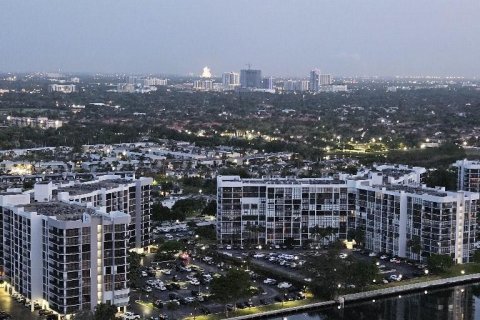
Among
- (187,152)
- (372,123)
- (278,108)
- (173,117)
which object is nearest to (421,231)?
(187,152)

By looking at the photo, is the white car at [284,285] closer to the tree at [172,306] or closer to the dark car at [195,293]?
the dark car at [195,293]

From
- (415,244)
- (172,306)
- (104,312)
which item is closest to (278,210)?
(415,244)

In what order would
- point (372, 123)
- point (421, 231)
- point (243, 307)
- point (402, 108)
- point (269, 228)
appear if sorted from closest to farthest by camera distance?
1. point (243, 307)
2. point (421, 231)
3. point (269, 228)
4. point (372, 123)
5. point (402, 108)

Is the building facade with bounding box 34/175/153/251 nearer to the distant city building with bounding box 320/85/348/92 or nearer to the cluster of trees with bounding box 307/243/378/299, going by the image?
the cluster of trees with bounding box 307/243/378/299

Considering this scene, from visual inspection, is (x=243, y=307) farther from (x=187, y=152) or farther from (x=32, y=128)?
(x=32, y=128)

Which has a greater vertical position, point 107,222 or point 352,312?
point 107,222
